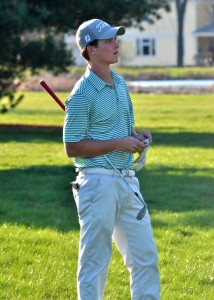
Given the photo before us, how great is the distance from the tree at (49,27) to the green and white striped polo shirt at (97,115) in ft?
45.4

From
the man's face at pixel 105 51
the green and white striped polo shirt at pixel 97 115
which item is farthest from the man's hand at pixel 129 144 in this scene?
the man's face at pixel 105 51

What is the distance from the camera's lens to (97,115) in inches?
225

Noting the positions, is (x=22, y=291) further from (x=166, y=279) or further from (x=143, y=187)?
(x=143, y=187)

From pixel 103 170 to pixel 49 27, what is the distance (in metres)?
16.0

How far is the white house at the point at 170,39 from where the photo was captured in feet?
243

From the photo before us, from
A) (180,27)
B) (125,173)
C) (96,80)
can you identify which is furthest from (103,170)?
(180,27)

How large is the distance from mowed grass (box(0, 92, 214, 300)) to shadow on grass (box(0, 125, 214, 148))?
0.02 m

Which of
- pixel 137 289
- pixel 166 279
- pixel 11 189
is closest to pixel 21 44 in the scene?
pixel 11 189

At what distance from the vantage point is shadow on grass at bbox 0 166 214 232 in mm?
9969

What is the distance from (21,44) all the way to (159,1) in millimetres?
3754

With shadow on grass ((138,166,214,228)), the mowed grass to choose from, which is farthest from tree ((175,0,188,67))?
shadow on grass ((138,166,214,228))

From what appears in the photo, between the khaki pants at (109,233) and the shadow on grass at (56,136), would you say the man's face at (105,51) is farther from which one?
the shadow on grass at (56,136)

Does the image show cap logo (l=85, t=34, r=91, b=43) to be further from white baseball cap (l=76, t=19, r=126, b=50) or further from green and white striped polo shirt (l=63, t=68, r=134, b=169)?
green and white striped polo shirt (l=63, t=68, r=134, b=169)

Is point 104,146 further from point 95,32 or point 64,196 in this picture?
point 64,196
